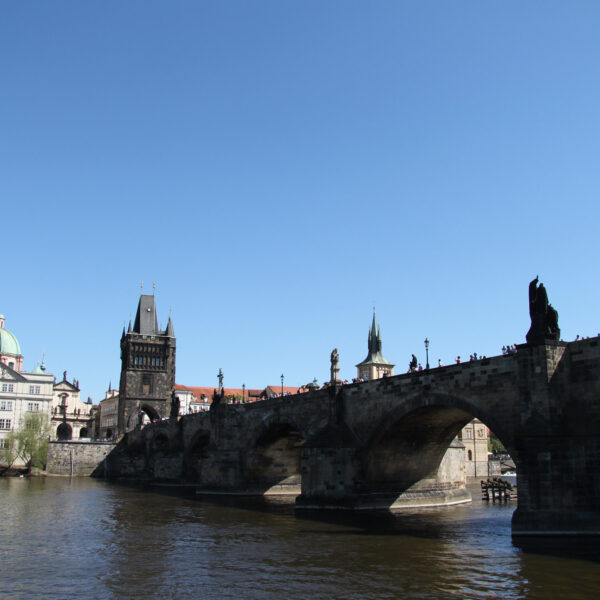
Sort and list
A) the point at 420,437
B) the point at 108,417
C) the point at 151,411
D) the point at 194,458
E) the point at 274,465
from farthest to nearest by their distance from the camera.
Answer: the point at 108,417 → the point at 151,411 → the point at 194,458 → the point at 274,465 → the point at 420,437

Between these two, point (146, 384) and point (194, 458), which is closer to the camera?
point (194, 458)

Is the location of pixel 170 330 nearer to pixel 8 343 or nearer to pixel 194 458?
pixel 8 343

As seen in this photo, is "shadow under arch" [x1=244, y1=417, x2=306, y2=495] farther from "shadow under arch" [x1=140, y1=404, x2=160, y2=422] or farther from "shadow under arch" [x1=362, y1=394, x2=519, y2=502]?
"shadow under arch" [x1=140, y1=404, x2=160, y2=422]

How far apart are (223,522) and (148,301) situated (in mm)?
99758

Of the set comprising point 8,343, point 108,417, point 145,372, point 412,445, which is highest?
point 8,343

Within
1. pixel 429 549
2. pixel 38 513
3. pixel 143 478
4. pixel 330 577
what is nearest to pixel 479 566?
pixel 429 549

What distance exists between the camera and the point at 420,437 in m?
39.3

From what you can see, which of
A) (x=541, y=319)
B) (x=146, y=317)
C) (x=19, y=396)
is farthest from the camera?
(x=146, y=317)

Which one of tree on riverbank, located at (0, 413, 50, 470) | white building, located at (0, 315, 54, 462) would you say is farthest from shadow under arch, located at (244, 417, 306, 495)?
white building, located at (0, 315, 54, 462)

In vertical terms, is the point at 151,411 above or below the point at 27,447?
above

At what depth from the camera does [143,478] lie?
3445 inches

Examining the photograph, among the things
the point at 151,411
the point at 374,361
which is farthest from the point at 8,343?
the point at 374,361

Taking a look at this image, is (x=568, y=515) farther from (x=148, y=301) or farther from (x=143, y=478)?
(x=148, y=301)

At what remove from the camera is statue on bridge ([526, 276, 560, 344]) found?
27.9 m
